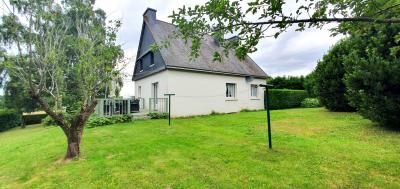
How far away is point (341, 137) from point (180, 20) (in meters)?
6.13

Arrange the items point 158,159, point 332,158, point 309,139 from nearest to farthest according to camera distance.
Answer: point 332,158 < point 158,159 < point 309,139

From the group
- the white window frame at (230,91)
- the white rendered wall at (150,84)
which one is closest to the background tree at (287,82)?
the white window frame at (230,91)

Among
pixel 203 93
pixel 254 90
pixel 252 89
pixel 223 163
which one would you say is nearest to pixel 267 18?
pixel 223 163

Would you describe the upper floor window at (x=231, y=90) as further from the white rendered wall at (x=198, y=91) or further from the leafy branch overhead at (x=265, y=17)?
the leafy branch overhead at (x=265, y=17)

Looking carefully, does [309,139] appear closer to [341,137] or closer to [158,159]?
[341,137]

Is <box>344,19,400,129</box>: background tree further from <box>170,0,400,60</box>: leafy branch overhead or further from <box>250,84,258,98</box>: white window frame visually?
<box>250,84,258,98</box>: white window frame

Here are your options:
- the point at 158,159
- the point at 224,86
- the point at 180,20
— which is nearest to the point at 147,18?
the point at 224,86

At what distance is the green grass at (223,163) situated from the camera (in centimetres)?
378

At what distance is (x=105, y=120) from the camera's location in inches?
444

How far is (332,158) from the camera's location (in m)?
4.71

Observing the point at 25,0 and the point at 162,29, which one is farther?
the point at 162,29

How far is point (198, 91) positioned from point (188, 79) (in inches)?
42.8

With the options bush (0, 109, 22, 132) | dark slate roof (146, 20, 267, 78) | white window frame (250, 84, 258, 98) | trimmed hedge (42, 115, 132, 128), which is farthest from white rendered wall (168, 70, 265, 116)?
bush (0, 109, 22, 132)

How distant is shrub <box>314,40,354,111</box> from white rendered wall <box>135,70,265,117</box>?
5.74 meters
